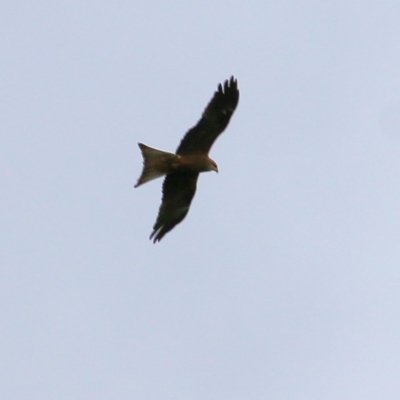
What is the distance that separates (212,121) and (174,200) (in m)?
1.60

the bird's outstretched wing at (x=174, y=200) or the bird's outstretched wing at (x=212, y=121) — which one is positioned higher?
the bird's outstretched wing at (x=212, y=121)

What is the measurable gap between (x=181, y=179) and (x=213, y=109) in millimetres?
1423

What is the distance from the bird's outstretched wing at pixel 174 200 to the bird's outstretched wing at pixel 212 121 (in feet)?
1.69

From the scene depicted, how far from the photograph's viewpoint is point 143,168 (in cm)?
6706

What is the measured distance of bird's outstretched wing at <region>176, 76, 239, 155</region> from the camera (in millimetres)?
67000

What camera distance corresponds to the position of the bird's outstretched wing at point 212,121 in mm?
67000

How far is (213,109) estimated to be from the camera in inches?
2640

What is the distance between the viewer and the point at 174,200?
222 feet

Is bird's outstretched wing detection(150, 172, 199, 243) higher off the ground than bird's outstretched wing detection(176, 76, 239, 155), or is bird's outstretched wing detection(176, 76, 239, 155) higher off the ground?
bird's outstretched wing detection(176, 76, 239, 155)

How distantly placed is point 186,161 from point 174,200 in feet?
2.63

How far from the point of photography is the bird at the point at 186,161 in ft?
220

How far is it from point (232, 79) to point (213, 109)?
2.02 ft

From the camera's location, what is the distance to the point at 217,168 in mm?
67500

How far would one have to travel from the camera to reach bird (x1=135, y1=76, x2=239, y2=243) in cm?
6706
